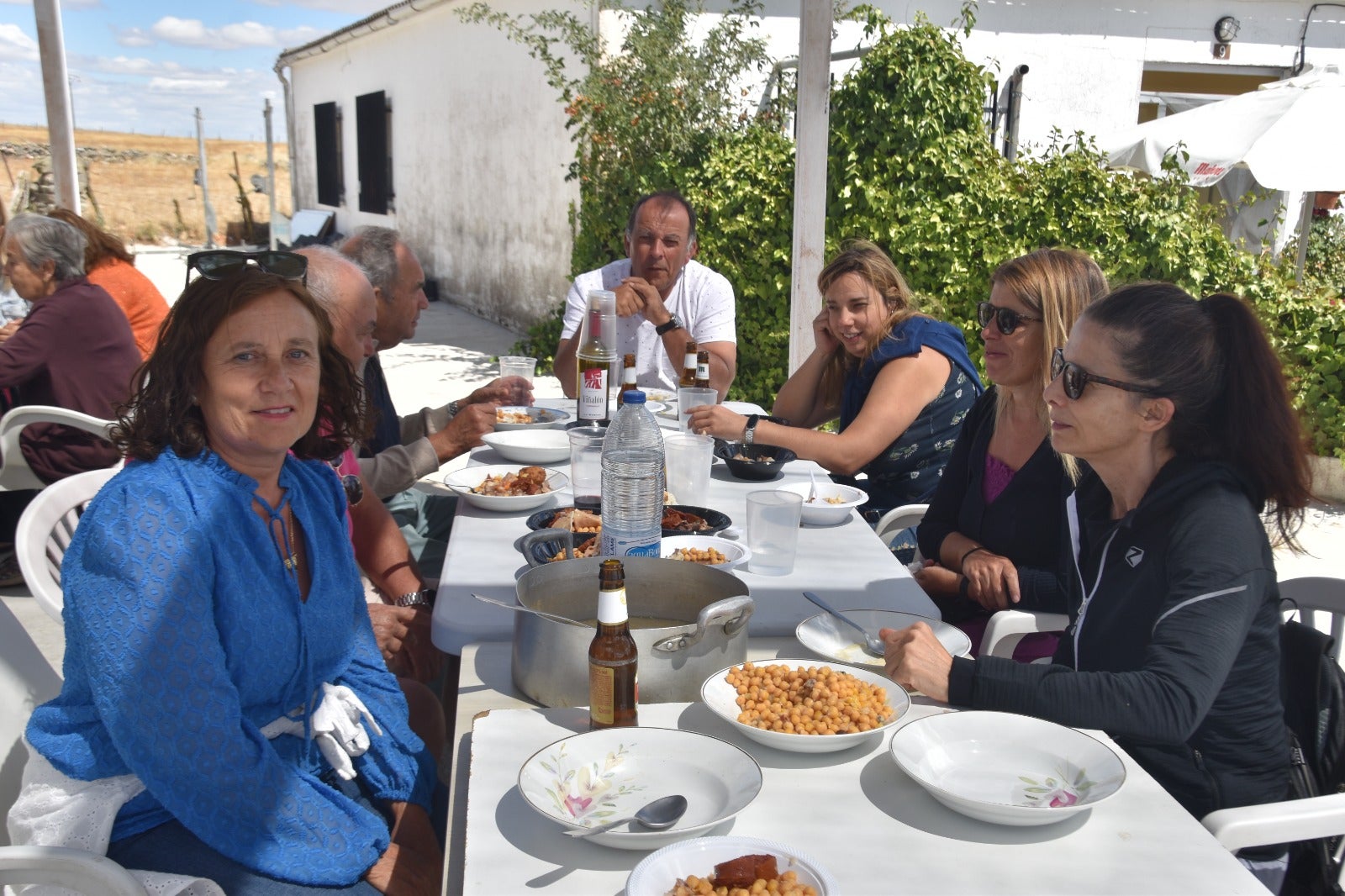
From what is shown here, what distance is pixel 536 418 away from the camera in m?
3.96

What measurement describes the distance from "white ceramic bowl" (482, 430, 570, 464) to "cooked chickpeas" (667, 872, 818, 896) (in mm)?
2281

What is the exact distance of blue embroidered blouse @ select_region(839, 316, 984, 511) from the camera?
11.8 feet

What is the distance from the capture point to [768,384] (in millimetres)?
7543

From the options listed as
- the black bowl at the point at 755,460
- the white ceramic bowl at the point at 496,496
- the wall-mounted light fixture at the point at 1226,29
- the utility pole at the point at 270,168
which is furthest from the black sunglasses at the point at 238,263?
the utility pole at the point at 270,168

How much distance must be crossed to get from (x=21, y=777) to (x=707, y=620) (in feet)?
4.00

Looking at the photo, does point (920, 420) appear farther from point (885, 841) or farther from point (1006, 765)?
point (885, 841)

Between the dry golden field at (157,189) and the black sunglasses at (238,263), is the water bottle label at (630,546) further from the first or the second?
the dry golden field at (157,189)

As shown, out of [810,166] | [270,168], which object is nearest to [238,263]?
[810,166]

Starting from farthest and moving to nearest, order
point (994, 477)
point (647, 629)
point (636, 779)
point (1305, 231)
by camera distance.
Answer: point (1305, 231), point (994, 477), point (647, 629), point (636, 779)

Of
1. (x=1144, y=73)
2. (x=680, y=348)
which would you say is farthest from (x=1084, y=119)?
(x=680, y=348)

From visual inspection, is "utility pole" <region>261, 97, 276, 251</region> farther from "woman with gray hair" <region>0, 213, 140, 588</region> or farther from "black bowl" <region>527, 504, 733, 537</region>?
"black bowl" <region>527, 504, 733, 537</region>

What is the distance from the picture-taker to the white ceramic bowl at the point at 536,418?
12.5 feet

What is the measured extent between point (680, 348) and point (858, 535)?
2084mm

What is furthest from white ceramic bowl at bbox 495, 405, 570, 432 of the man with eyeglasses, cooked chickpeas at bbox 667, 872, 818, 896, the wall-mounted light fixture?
the wall-mounted light fixture
